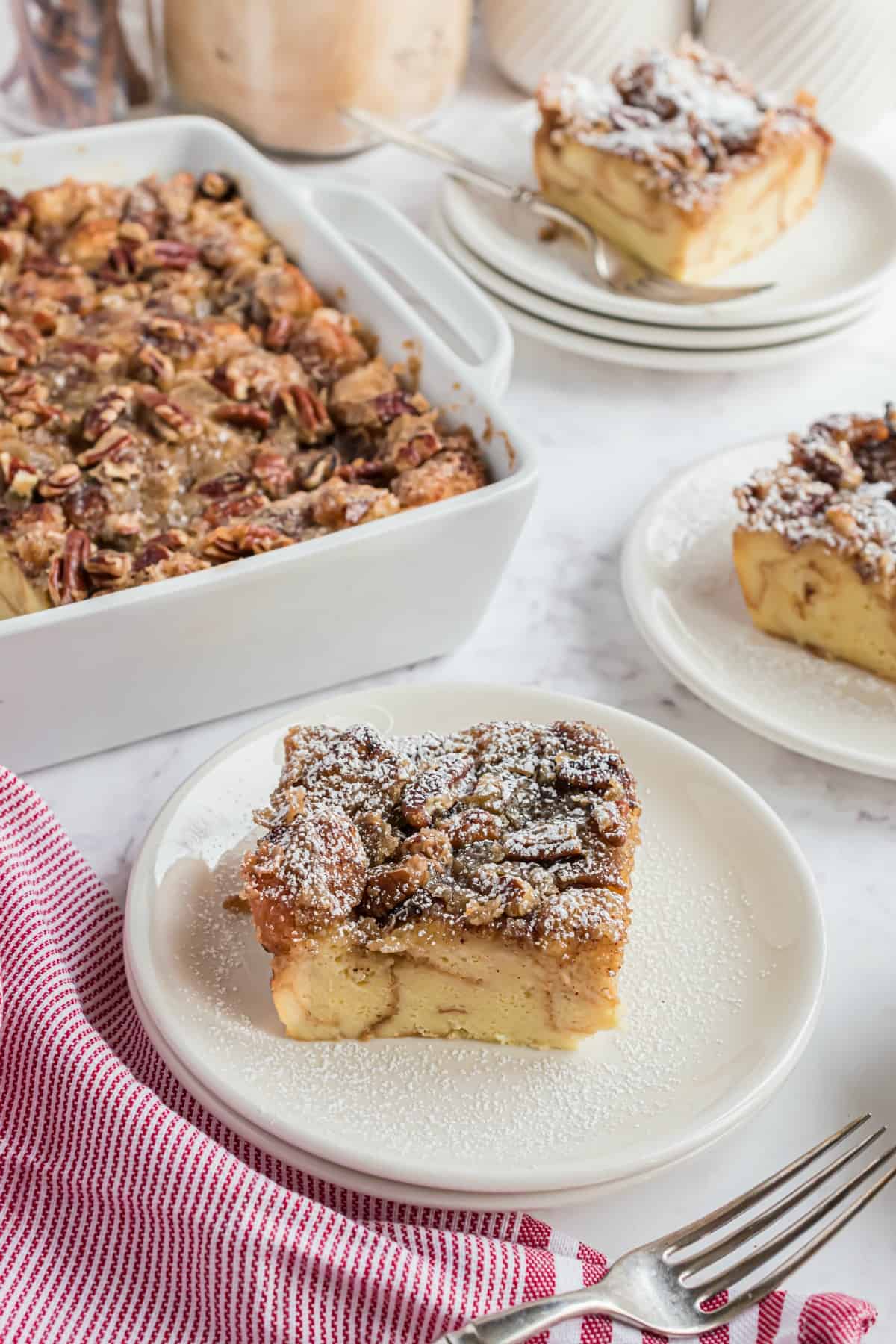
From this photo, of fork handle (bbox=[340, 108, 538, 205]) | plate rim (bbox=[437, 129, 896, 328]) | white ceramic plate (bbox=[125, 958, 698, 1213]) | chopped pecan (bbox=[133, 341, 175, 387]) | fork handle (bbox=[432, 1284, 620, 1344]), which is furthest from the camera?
fork handle (bbox=[340, 108, 538, 205])

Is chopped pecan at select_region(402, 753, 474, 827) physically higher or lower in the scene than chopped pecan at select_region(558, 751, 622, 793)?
lower

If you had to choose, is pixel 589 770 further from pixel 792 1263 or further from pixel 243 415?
pixel 243 415

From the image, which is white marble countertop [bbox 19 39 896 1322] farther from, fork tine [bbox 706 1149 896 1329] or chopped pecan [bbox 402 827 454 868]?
chopped pecan [bbox 402 827 454 868]

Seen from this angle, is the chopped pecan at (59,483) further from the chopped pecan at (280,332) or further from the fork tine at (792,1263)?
the fork tine at (792,1263)

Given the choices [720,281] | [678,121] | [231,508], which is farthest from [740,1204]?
[678,121]

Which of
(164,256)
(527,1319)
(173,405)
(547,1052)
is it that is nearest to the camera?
(527,1319)

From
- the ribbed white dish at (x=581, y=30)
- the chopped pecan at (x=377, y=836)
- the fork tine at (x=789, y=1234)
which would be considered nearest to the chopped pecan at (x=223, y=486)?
the chopped pecan at (x=377, y=836)

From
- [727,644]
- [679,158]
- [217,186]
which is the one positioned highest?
[679,158]

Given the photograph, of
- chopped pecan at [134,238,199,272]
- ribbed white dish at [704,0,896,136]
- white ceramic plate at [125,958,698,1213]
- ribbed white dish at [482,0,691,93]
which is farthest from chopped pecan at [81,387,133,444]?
ribbed white dish at [704,0,896,136]
